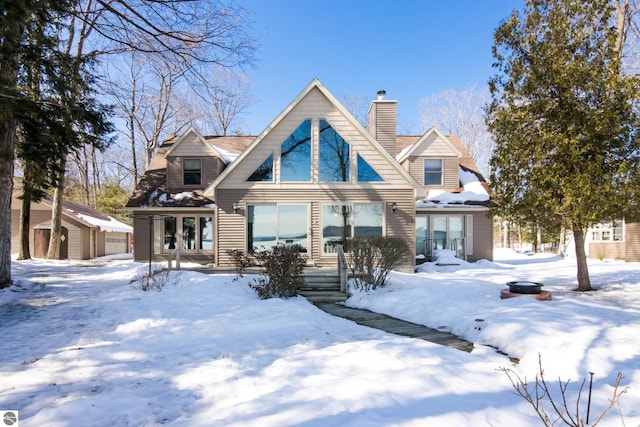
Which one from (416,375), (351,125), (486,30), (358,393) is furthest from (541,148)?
(358,393)

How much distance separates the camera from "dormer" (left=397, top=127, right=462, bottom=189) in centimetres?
1638

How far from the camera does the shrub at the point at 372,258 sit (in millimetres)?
9188

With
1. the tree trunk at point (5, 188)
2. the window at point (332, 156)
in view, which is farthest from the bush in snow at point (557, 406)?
the tree trunk at point (5, 188)

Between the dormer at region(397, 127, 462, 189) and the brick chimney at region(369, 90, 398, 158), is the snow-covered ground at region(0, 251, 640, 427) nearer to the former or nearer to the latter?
the brick chimney at region(369, 90, 398, 158)

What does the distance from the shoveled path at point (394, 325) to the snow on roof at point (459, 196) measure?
8.85 m

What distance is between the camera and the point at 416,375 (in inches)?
146

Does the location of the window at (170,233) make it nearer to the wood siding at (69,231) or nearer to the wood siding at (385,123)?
the wood siding at (69,231)

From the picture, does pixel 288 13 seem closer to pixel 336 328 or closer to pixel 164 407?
pixel 336 328

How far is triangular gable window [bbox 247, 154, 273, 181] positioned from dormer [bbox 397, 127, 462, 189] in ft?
21.6

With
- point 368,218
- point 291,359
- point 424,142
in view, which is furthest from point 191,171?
point 291,359

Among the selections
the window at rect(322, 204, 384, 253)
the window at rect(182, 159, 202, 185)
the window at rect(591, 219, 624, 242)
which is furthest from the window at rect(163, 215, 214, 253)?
the window at rect(591, 219, 624, 242)

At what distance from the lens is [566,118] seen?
8.74 meters

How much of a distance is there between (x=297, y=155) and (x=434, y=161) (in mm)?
7086

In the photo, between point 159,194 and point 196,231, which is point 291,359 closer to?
point 196,231
